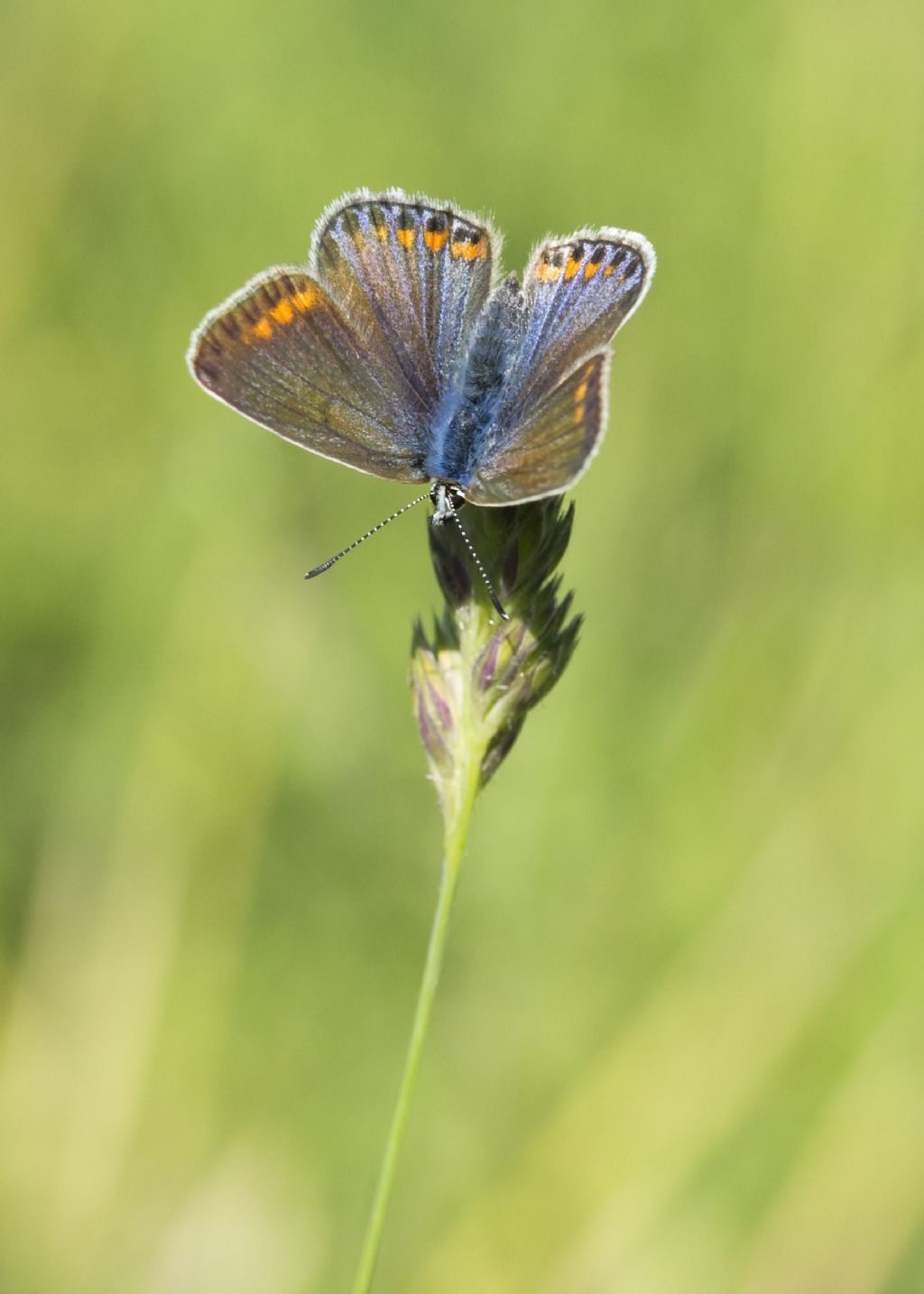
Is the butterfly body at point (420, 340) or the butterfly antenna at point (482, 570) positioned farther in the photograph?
the butterfly body at point (420, 340)

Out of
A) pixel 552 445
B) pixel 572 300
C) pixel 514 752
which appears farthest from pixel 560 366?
pixel 514 752

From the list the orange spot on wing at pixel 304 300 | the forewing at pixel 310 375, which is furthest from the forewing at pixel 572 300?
the orange spot on wing at pixel 304 300

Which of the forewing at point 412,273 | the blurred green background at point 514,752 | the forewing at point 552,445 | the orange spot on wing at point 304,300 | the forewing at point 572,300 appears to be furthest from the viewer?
the blurred green background at point 514,752

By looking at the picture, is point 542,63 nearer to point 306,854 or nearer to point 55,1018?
point 306,854

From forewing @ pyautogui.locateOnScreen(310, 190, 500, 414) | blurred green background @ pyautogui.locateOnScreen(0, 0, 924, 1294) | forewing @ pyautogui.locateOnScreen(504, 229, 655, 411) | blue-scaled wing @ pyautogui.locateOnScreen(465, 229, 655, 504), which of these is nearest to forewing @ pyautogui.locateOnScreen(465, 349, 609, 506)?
blue-scaled wing @ pyautogui.locateOnScreen(465, 229, 655, 504)

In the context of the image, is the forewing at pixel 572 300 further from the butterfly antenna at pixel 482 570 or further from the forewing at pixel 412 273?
the butterfly antenna at pixel 482 570

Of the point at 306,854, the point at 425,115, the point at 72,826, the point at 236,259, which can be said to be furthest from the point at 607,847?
the point at 425,115

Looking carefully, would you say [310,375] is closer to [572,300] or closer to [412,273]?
[412,273]
